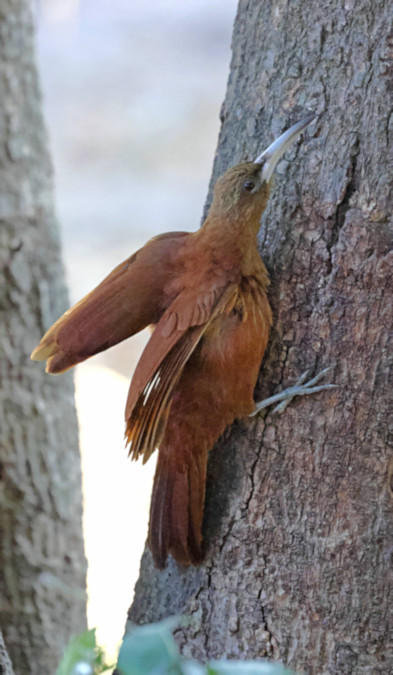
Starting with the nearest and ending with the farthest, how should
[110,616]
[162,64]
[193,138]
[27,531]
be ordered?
[27,531], [110,616], [193,138], [162,64]

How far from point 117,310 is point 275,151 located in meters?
0.37

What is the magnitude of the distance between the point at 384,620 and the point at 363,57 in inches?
36.2

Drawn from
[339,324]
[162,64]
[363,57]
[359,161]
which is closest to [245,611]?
[339,324]

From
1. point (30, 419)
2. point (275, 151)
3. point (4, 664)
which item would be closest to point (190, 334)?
point (275, 151)

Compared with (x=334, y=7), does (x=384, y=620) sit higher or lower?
lower

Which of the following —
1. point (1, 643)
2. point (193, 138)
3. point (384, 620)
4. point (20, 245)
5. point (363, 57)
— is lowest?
point (384, 620)

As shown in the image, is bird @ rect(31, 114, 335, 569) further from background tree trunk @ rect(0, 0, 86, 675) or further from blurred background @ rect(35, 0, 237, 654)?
blurred background @ rect(35, 0, 237, 654)

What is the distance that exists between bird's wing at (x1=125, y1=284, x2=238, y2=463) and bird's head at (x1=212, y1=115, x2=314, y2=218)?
14 cm

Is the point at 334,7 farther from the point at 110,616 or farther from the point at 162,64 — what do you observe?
the point at 162,64

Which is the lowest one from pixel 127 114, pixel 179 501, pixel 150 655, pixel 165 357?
pixel 150 655

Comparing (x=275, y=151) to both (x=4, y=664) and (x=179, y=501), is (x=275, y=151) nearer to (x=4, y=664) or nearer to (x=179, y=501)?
(x=179, y=501)

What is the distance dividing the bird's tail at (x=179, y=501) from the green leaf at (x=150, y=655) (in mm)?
661

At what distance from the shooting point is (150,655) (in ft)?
2.02

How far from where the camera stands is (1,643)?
1236mm
